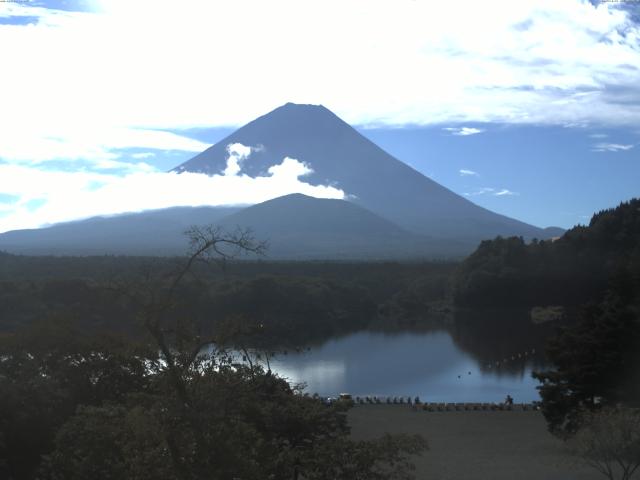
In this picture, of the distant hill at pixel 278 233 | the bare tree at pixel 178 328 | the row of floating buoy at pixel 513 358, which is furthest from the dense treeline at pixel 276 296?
the distant hill at pixel 278 233

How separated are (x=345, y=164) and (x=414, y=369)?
10010 cm

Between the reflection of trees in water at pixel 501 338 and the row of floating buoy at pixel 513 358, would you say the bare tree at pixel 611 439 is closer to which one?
the reflection of trees in water at pixel 501 338

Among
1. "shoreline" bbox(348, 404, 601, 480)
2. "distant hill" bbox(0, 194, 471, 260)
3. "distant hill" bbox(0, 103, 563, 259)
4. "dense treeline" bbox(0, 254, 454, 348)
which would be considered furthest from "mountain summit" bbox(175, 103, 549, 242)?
"shoreline" bbox(348, 404, 601, 480)

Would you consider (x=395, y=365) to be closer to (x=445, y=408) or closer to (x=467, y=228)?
(x=445, y=408)

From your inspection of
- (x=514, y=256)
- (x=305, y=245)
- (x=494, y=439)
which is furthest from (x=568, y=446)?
(x=305, y=245)

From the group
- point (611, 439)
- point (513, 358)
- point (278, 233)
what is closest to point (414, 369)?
point (513, 358)

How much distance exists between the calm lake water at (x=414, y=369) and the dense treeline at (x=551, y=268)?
10416mm

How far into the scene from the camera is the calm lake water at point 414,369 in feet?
66.0

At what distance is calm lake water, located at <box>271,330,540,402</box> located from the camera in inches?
792

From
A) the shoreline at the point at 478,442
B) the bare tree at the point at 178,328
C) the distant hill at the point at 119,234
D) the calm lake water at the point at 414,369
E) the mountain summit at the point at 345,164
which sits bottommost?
the calm lake water at the point at 414,369

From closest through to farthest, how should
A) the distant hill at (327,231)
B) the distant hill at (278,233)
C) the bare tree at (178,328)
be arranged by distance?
the bare tree at (178,328)
the distant hill at (278,233)
the distant hill at (327,231)

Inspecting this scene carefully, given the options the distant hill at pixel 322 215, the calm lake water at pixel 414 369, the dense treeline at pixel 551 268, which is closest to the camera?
the calm lake water at pixel 414 369

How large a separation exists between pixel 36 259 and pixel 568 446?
1794 inches

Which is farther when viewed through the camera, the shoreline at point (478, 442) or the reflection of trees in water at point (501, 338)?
the reflection of trees in water at point (501, 338)
